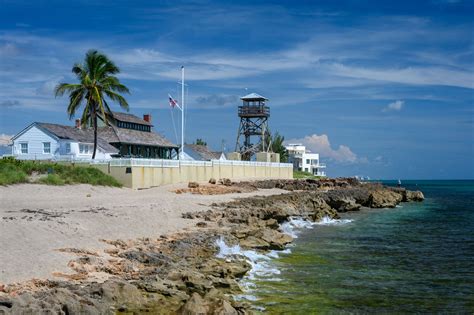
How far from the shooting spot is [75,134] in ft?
171

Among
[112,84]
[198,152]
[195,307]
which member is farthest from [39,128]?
[195,307]

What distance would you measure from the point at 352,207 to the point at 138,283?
37745mm

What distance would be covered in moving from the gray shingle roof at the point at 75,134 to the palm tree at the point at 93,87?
6531 millimetres

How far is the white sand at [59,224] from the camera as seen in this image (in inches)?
486

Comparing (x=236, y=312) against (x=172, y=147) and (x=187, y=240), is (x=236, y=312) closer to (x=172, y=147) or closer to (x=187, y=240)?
(x=187, y=240)

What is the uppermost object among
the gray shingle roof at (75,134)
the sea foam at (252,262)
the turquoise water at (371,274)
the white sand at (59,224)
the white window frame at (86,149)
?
the gray shingle roof at (75,134)

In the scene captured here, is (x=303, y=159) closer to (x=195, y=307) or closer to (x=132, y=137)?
(x=132, y=137)

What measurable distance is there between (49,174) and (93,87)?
1313 centimetres

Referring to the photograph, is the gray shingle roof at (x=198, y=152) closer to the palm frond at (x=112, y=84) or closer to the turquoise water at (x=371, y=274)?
the palm frond at (x=112, y=84)

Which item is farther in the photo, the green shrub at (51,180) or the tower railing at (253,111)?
the tower railing at (253,111)

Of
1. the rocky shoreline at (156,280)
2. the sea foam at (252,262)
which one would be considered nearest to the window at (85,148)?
the rocky shoreline at (156,280)

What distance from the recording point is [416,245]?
84.6 feet

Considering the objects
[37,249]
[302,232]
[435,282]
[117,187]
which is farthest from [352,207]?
[37,249]

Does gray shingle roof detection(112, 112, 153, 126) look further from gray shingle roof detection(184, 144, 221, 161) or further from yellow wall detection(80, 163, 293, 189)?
yellow wall detection(80, 163, 293, 189)
